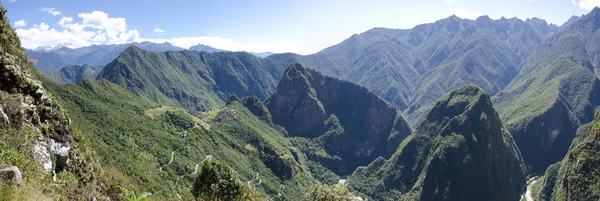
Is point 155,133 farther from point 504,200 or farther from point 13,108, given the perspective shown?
point 504,200

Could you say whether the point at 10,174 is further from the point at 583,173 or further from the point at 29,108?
the point at 583,173

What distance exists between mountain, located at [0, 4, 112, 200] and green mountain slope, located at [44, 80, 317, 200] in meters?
42.2

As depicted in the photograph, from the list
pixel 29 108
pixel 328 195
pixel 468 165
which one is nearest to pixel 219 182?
pixel 328 195

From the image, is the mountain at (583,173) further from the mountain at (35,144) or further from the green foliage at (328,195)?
the mountain at (35,144)

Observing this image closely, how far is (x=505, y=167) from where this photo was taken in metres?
198

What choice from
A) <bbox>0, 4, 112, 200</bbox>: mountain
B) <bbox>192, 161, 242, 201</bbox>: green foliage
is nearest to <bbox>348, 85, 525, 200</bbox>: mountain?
<bbox>192, 161, 242, 201</bbox>: green foliage

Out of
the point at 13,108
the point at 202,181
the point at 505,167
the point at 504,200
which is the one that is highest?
the point at 13,108

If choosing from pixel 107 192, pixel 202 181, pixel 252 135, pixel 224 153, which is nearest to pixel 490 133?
pixel 252 135

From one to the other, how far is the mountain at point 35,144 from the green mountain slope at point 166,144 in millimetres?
42226

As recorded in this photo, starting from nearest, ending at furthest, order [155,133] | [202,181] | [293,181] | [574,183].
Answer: [202,181], [155,133], [574,183], [293,181]

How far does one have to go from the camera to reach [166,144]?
12231 centimetres

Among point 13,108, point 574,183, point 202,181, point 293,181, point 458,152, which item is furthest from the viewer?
point 458,152

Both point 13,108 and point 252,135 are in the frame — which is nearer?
point 13,108

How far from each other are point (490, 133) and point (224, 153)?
14103cm
